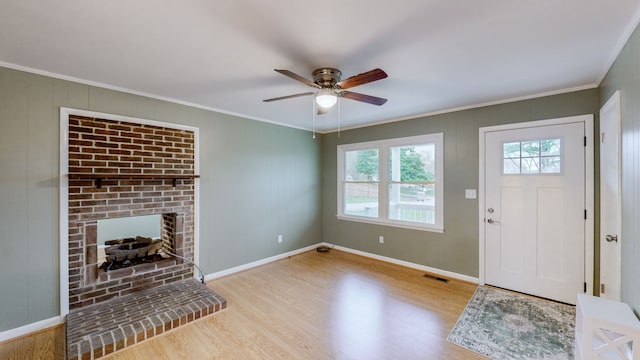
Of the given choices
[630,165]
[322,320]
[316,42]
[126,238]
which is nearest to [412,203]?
[322,320]

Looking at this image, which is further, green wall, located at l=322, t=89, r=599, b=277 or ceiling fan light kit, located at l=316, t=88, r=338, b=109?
green wall, located at l=322, t=89, r=599, b=277

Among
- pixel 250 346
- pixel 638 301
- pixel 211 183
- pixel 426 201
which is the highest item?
pixel 211 183

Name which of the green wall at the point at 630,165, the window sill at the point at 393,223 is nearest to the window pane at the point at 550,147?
the green wall at the point at 630,165

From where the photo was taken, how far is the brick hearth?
2.17 meters

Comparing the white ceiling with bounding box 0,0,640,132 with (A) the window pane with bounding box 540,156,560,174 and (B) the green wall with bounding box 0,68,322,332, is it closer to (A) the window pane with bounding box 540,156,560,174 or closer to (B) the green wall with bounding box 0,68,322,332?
(B) the green wall with bounding box 0,68,322,332

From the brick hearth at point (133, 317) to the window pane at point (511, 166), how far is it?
3766 millimetres

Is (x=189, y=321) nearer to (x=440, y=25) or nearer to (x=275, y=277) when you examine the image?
(x=275, y=277)

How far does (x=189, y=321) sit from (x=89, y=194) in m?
1.68

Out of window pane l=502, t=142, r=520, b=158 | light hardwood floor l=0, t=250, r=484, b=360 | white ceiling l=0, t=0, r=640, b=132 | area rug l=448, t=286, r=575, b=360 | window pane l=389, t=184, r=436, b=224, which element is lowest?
light hardwood floor l=0, t=250, r=484, b=360

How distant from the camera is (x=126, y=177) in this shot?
2783mm

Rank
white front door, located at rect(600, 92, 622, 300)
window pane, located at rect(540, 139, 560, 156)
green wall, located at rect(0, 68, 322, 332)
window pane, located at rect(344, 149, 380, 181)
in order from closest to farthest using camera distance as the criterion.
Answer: white front door, located at rect(600, 92, 622, 300) < green wall, located at rect(0, 68, 322, 332) < window pane, located at rect(540, 139, 560, 156) < window pane, located at rect(344, 149, 380, 181)

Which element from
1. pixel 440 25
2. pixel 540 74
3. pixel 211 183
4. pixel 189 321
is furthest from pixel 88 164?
pixel 540 74

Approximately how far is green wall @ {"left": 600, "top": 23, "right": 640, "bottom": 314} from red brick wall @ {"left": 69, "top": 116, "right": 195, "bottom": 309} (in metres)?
4.19

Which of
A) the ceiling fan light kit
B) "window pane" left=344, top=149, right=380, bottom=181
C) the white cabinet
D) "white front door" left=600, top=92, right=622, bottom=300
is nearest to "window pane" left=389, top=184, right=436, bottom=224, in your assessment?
"window pane" left=344, top=149, right=380, bottom=181
